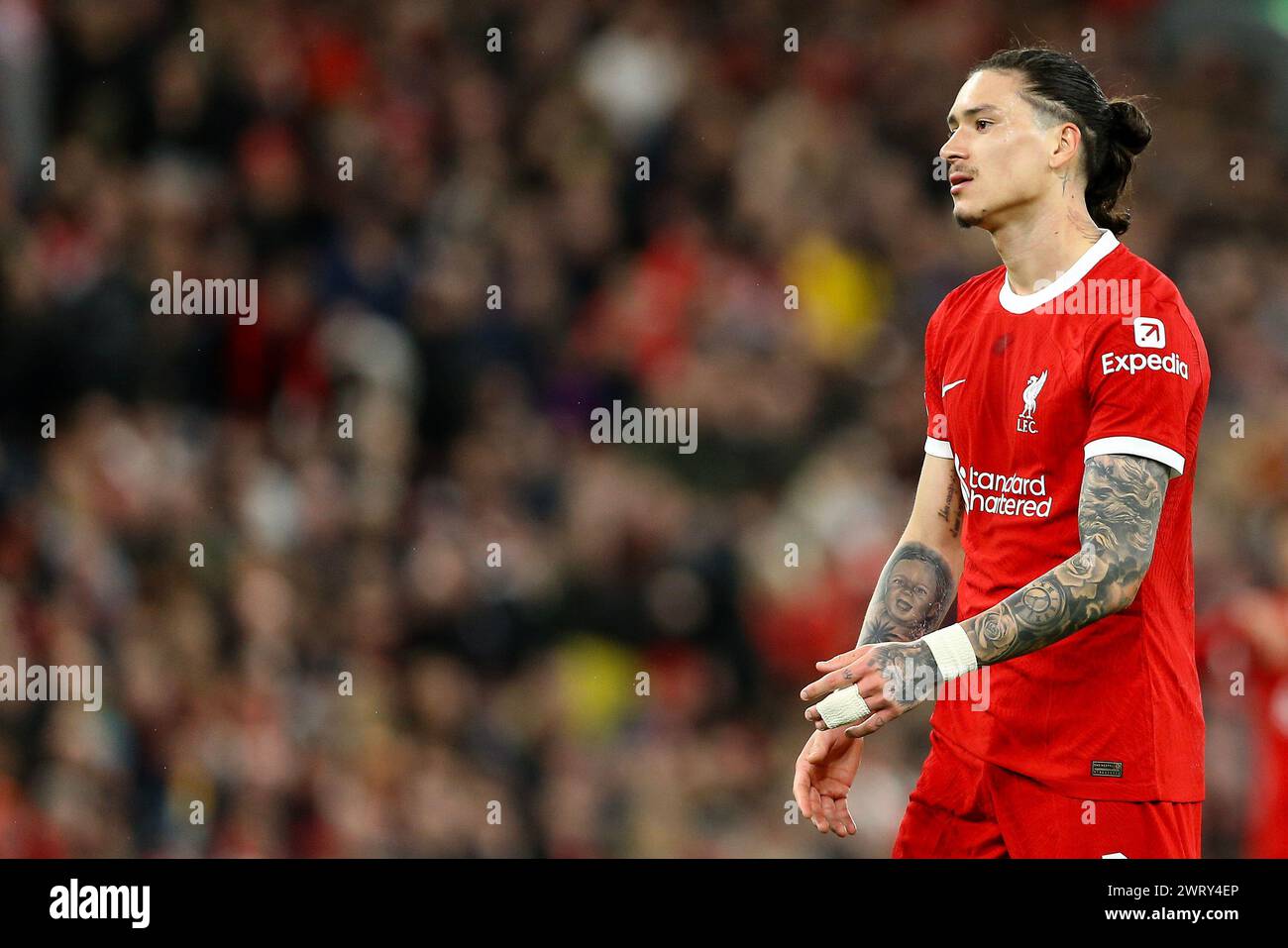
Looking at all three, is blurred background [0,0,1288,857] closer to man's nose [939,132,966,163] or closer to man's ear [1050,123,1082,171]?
man's ear [1050,123,1082,171]

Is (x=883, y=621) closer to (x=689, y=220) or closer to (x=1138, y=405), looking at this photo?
(x=1138, y=405)

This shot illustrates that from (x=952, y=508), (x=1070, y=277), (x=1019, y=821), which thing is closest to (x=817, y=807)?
(x=1019, y=821)

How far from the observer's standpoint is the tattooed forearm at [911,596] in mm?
3584

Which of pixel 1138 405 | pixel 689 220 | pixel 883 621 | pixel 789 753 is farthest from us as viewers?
pixel 689 220

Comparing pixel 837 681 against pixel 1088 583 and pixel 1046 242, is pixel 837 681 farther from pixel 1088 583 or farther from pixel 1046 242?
pixel 1046 242

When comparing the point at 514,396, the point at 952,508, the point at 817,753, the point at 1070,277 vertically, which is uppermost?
the point at 514,396

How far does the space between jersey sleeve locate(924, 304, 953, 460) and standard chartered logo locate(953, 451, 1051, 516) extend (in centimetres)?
10

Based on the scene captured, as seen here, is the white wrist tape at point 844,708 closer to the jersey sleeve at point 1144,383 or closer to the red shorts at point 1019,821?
the red shorts at point 1019,821

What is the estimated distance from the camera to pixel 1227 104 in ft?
28.1

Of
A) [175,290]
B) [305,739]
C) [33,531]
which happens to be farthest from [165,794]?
[175,290]

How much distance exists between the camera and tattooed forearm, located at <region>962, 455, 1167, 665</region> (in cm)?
303

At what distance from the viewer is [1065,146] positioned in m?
3.44

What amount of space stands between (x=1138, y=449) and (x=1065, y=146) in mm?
692
